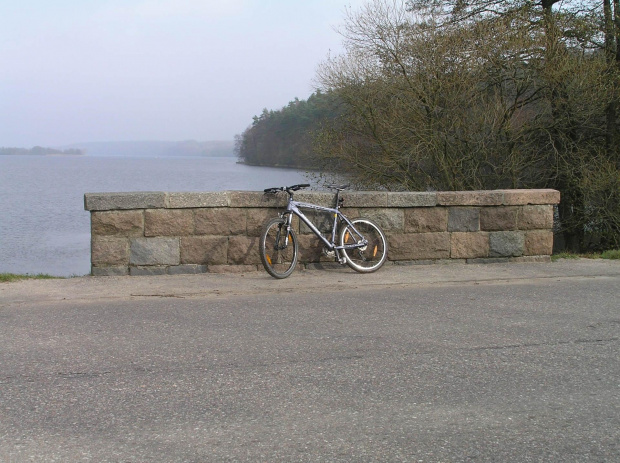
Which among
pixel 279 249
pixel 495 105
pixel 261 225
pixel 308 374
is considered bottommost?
pixel 308 374

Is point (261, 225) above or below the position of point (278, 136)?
below

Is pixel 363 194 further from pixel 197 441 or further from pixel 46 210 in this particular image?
pixel 46 210

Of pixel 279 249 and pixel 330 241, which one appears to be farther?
pixel 330 241

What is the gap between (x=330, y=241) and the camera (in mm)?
8367

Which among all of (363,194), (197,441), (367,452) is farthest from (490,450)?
(363,194)

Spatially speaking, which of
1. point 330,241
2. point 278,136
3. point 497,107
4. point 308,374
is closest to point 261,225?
point 330,241

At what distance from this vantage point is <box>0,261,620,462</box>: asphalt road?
135 inches

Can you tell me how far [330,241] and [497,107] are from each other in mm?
10444

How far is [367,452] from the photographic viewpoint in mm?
3316

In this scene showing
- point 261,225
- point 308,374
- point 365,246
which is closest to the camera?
point 308,374

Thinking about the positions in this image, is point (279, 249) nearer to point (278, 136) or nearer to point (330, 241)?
point (330, 241)

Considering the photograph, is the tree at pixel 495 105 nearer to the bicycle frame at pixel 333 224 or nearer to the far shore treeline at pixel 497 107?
the far shore treeline at pixel 497 107

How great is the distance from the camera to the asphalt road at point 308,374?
3424 mm

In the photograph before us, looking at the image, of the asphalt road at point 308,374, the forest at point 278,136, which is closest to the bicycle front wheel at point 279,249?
the asphalt road at point 308,374
